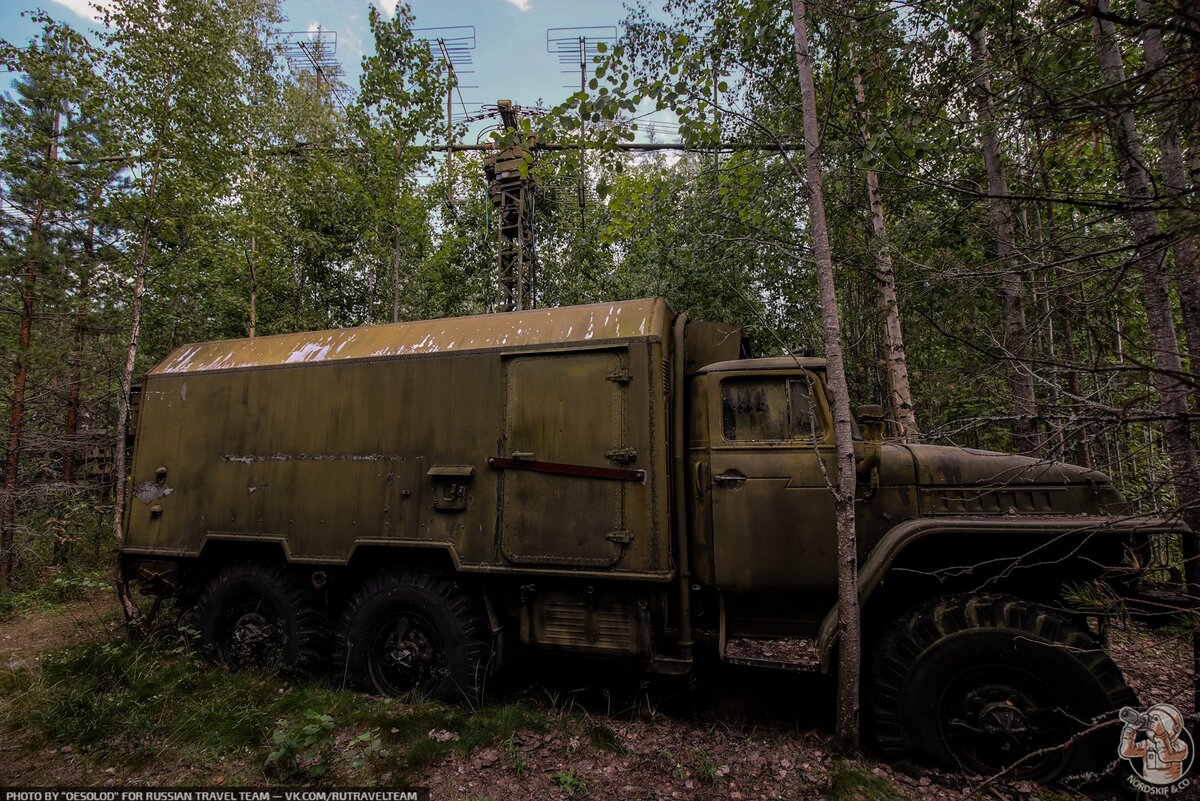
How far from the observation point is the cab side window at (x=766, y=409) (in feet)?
12.1

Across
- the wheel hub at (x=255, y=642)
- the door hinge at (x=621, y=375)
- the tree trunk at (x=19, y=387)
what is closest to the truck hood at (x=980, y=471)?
the door hinge at (x=621, y=375)

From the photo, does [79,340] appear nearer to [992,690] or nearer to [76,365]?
[76,365]

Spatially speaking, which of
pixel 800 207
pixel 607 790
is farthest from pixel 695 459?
pixel 800 207

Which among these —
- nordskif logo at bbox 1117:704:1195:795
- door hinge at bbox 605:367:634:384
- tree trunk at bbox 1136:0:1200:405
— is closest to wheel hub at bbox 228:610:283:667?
door hinge at bbox 605:367:634:384

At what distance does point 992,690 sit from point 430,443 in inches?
157

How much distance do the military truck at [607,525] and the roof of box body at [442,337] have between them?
0.03 metres

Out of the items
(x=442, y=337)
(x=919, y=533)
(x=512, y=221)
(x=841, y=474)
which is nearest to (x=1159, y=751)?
(x=919, y=533)

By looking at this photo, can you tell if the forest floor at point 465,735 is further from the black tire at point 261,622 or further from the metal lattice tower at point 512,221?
the metal lattice tower at point 512,221

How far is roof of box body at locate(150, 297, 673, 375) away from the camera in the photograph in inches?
155

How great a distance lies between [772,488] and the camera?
359 centimetres

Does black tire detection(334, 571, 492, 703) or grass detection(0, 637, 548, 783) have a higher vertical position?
black tire detection(334, 571, 492, 703)

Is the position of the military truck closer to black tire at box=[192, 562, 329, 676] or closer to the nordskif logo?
black tire at box=[192, 562, 329, 676]

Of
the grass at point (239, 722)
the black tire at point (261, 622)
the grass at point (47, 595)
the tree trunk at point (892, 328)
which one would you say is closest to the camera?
the grass at point (239, 722)

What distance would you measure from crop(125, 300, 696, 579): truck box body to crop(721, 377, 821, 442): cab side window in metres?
0.50
